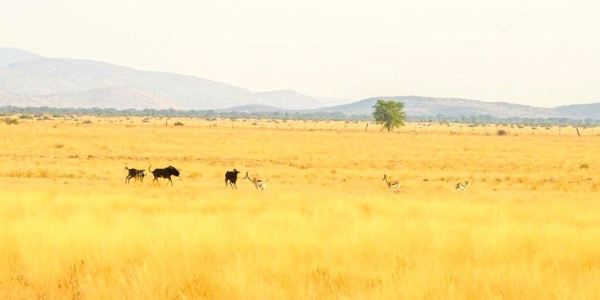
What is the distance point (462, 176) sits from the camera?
35906 millimetres

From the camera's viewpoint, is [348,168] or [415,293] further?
[348,168]

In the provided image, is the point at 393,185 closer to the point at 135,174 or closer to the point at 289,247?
the point at 135,174

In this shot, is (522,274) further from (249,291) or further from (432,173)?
(432,173)

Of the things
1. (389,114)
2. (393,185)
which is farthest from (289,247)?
(389,114)

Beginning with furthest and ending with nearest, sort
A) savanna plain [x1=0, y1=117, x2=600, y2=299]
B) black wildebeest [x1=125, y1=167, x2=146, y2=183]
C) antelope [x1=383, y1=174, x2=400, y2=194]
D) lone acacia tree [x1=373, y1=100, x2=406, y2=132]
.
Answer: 1. lone acacia tree [x1=373, y1=100, x2=406, y2=132]
2. black wildebeest [x1=125, y1=167, x2=146, y2=183]
3. antelope [x1=383, y1=174, x2=400, y2=194]
4. savanna plain [x1=0, y1=117, x2=600, y2=299]

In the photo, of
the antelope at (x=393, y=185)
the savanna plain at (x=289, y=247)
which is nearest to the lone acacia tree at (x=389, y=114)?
the antelope at (x=393, y=185)

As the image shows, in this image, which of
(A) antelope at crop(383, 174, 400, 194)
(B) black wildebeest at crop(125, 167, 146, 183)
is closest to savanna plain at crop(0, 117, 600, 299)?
(A) antelope at crop(383, 174, 400, 194)

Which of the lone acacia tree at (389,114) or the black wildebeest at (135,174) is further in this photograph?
the lone acacia tree at (389,114)

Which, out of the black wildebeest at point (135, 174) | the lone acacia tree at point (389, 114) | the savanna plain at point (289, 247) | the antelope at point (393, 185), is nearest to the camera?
the savanna plain at point (289, 247)

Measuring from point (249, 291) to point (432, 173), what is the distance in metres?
29.7

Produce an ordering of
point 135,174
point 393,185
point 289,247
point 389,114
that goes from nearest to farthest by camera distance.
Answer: point 289,247 → point 393,185 → point 135,174 → point 389,114

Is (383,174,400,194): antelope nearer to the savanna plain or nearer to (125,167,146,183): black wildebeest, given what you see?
the savanna plain

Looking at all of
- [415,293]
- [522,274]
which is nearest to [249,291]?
[415,293]

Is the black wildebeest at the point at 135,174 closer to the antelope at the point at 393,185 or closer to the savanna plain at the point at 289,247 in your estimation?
the savanna plain at the point at 289,247
